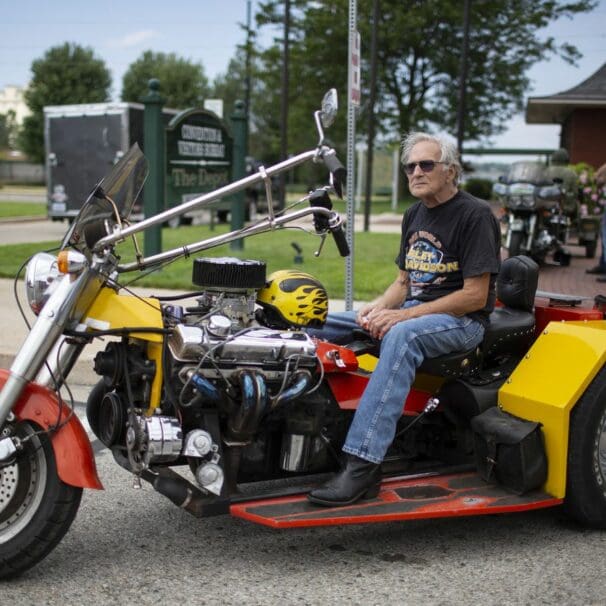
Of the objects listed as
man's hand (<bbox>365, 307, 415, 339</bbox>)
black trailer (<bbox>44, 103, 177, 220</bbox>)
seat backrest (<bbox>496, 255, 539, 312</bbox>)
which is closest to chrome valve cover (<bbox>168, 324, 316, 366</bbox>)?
man's hand (<bbox>365, 307, 415, 339</bbox>)

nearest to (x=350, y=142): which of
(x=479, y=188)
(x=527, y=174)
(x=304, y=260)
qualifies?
(x=304, y=260)

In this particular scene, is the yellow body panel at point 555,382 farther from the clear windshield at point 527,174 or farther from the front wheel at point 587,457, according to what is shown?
the clear windshield at point 527,174

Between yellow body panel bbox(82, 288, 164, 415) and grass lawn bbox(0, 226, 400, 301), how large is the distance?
4275mm

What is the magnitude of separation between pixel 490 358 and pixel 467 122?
112 feet

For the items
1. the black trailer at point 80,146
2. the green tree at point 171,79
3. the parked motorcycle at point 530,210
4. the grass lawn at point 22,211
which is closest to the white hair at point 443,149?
the parked motorcycle at point 530,210

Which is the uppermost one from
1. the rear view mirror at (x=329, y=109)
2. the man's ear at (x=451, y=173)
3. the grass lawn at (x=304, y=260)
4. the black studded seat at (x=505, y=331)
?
the rear view mirror at (x=329, y=109)

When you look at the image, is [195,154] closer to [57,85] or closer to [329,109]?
[329,109]

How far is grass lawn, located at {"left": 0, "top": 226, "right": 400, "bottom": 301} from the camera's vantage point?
378 inches

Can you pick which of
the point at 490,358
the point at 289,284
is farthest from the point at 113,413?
the point at 490,358

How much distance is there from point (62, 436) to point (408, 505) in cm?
138

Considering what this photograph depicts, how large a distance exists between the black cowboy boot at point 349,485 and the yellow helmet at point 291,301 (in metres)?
0.59

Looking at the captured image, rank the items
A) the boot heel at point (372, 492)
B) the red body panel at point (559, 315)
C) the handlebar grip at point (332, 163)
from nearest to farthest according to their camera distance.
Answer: the handlebar grip at point (332, 163) < the boot heel at point (372, 492) < the red body panel at point (559, 315)

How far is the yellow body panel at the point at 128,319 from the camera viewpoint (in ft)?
11.0

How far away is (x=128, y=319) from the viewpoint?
3.36 metres
